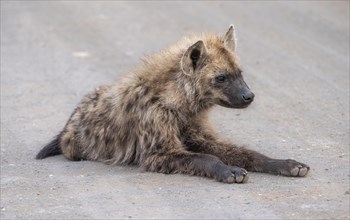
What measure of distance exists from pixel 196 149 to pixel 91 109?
955 mm

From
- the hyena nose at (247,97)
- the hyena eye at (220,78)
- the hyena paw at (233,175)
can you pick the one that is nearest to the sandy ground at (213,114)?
the hyena paw at (233,175)

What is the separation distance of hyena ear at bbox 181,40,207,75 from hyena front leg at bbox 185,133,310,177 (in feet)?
1.65

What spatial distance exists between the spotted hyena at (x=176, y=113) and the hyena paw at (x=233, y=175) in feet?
0.53

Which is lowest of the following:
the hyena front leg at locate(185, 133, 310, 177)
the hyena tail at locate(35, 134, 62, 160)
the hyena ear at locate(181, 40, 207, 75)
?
the hyena tail at locate(35, 134, 62, 160)

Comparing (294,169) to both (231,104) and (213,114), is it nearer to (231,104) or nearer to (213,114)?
(231,104)

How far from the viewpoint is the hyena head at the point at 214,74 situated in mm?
6879

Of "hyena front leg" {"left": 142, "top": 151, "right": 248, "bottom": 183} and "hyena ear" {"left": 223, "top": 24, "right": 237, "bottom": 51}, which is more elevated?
"hyena ear" {"left": 223, "top": 24, "right": 237, "bottom": 51}

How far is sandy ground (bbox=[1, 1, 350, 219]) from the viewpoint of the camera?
590 cm

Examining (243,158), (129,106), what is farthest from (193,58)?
(243,158)

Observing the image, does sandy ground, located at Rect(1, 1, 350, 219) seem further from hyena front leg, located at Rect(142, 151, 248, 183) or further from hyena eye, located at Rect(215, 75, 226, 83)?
hyena eye, located at Rect(215, 75, 226, 83)

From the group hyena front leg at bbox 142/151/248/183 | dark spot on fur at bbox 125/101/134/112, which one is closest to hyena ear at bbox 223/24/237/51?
dark spot on fur at bbox 125/101/134/112

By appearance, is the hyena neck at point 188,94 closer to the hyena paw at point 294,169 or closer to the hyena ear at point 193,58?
the hyena ear at point 193,58

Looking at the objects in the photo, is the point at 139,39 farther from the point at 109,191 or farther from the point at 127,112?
the point at 109,191

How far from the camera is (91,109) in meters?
7.37
